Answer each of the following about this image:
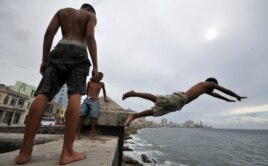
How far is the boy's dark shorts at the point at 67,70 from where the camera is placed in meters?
2.15

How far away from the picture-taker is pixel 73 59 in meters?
2.25

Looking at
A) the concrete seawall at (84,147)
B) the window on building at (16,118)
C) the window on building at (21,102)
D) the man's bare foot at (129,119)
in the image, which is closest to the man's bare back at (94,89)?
the concrete seawall at (84,147)

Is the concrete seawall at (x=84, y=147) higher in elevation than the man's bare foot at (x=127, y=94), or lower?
lower

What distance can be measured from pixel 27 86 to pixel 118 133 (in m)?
46.4

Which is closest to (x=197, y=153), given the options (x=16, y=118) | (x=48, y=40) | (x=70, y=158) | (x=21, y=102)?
(x=70, y=158)

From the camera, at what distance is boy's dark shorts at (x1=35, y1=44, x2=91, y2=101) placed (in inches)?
84.7

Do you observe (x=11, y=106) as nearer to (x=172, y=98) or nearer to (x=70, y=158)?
(x=172, y=98)

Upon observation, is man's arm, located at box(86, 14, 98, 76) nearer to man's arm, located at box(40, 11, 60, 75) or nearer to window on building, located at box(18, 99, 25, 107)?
man's arm, located at box(40, 11, 60, 75)

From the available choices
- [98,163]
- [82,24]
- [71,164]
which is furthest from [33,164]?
[82,24]

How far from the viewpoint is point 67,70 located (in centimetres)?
222

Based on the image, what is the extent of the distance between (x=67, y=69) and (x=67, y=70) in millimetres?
15

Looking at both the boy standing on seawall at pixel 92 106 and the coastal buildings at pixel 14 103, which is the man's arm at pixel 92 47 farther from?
the coastal buildings at pixel 14 103

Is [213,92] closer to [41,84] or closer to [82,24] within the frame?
[82,24]

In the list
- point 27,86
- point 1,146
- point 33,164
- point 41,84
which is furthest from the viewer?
point 27,86
